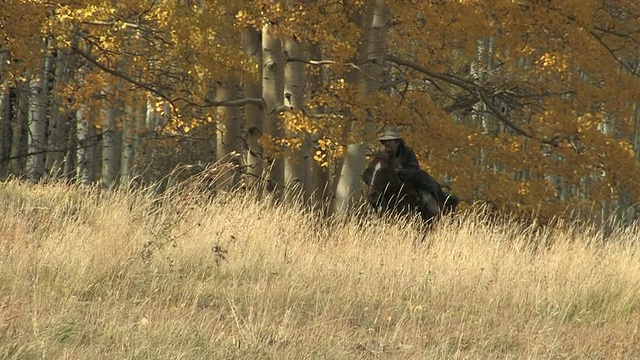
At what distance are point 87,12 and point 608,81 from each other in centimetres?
788

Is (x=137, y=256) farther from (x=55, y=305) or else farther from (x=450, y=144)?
(x=450, y=144)

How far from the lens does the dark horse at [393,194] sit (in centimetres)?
1174

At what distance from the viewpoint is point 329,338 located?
19.4 feet

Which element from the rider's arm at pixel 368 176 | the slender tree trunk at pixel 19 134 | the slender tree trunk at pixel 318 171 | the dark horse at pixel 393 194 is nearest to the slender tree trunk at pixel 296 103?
the slender tree trunk at pixel 318 171

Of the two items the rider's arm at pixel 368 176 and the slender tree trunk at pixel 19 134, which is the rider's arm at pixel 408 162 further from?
the slender tree trunk at pixel 19 134

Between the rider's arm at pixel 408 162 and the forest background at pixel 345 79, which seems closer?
the rider's arm at pixel 408 162

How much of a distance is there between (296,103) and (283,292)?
27.3 ft

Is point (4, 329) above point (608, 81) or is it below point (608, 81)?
below

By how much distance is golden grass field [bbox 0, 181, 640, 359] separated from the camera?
18.5 feet

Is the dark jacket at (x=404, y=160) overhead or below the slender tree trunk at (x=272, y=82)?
below

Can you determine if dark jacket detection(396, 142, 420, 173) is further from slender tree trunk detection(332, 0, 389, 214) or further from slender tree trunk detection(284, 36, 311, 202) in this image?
slender tree trunk detection(284, 36, 311, 202)

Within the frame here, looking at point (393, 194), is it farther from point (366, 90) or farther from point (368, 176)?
point (366, 90)

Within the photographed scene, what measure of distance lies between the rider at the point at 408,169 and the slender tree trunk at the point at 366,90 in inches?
107

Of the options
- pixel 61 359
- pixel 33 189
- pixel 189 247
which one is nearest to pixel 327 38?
pixel 33 189
